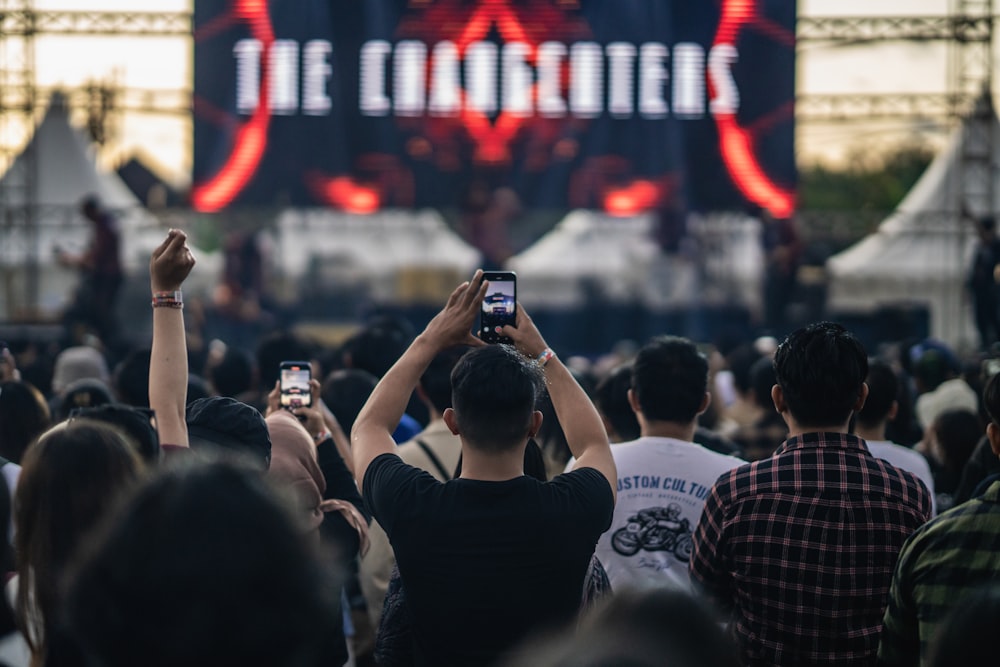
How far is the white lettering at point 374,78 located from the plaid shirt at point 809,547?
947cm

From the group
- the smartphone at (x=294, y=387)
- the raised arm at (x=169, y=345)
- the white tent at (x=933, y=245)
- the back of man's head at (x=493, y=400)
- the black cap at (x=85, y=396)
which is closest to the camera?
the back of man's head at (x=493, y=400)

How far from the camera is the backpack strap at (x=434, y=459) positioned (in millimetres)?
3477

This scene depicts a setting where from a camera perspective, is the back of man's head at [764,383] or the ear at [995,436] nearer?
the ear at [995,436]

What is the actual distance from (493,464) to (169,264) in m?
0.93

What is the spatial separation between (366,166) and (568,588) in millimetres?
9815

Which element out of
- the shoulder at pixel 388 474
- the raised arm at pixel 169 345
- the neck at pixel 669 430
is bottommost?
the neck at pixel 669 430

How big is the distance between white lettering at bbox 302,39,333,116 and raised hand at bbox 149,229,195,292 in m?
9.09

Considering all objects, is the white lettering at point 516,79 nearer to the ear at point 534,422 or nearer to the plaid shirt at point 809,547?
the plaid shirt at point 809,547

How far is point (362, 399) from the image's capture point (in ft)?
14.3

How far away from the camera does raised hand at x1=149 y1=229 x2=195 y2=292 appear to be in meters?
2.69

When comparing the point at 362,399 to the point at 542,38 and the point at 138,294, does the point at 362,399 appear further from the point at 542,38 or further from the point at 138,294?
the point at 138,294

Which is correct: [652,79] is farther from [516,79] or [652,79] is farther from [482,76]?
[482,76]

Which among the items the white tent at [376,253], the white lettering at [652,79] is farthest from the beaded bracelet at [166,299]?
the white tent at [376,253]

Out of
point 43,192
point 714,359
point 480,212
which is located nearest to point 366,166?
point 480,212
